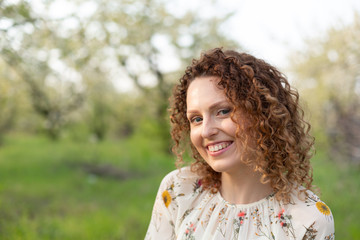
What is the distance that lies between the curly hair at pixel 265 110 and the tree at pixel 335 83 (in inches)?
189

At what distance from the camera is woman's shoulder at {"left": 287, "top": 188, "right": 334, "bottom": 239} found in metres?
1.40

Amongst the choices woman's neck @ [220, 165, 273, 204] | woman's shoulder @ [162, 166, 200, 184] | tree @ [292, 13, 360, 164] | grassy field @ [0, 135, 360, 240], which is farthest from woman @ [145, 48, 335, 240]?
tree @ [292, 13, 360, 164]

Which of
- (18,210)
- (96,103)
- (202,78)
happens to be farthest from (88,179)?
(96,103)

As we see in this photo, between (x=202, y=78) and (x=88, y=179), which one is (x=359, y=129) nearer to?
(x=88, y=179)

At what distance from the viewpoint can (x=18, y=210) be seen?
5168 millimetres

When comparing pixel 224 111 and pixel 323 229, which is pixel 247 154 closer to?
pixel 224 111

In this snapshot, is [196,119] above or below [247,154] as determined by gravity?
above

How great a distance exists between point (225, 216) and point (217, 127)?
16.6 inches

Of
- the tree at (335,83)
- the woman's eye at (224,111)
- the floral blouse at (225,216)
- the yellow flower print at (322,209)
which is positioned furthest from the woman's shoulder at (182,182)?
the tree at (335,83)

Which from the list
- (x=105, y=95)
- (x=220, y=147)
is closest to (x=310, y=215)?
(x=220, y=147)

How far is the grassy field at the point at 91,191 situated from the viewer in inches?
174

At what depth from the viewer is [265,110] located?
1.57 metres

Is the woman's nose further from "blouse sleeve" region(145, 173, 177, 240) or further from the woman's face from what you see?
"blouse sleeve" region(145, 173, 177, 240)

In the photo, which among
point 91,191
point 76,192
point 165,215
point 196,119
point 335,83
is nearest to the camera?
point 196,119
